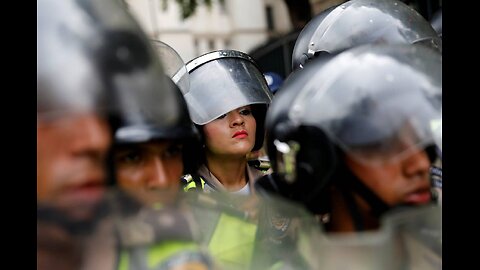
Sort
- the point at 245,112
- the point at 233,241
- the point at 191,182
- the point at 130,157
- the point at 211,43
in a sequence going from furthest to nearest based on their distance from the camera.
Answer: the point at 211,43
the point at 245,112
the point at 191,182
the point at 233,241
the point at 130,157

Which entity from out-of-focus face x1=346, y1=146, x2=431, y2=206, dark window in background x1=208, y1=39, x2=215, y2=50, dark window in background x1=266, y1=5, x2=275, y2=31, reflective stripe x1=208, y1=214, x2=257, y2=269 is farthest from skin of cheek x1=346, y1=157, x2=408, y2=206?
dark window in background x1=266, y1=5, x2=275, y2=31

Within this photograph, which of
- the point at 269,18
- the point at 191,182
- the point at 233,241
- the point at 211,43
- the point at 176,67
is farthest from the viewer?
the point at 269,18

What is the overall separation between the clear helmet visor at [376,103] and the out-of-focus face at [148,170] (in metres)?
0.29

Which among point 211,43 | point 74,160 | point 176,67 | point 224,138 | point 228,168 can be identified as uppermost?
point 74,160

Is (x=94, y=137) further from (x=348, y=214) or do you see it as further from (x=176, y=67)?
(x=176, y=67)

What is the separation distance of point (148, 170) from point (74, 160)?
0.18 m

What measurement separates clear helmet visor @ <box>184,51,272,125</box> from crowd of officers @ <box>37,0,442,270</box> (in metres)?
1.33

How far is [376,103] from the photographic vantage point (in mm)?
1479

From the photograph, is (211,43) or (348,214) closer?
(348,214)

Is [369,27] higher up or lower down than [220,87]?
higher up

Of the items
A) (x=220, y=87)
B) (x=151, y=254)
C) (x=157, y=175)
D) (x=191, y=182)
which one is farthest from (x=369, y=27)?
(x=151, y=254)
